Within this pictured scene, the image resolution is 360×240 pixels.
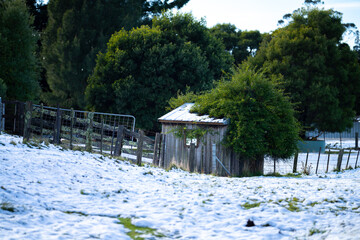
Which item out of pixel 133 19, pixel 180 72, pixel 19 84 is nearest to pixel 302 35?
pixel 180 72

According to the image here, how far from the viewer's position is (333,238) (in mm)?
6289

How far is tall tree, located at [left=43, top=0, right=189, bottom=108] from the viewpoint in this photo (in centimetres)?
4019

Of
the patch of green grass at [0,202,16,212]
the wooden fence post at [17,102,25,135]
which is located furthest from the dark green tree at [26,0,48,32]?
the patch of green grass at [0,202,16,212]

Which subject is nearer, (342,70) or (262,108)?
(262,108)

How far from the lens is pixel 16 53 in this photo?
25.0m

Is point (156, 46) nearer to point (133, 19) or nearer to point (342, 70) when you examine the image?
point (133, 19)

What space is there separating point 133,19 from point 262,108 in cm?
2851

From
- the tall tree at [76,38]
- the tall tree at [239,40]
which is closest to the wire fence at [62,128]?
the tall tree at [76,38]

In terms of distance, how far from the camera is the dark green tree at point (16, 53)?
80.5 feet

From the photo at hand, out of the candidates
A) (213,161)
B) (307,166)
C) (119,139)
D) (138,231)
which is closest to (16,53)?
(119,139)

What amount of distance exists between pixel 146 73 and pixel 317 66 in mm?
15005

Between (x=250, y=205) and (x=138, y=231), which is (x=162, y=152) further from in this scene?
(x=138, y=231)

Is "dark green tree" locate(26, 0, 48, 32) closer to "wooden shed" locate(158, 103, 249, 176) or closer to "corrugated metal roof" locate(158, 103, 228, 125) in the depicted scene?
"corrugated metal roof" locate(158, 103, 228, 125)

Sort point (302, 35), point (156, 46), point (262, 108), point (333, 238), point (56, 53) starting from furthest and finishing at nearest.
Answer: point (56, 53), point (302, 35), point (156, 46), point (262, 108), point (333, 238)
